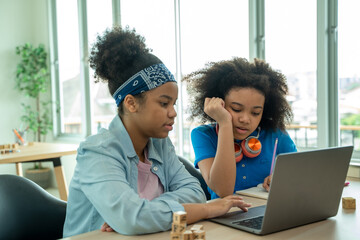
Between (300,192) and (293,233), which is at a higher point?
(300,192)

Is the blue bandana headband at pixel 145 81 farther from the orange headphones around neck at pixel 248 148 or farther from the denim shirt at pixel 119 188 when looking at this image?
the orange headphones around neck at pixel 248 148

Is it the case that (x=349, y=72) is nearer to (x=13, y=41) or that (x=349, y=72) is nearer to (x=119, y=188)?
(x=119, y=188)

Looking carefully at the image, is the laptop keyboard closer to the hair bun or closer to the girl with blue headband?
the girl with blue headband

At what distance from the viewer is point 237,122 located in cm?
168

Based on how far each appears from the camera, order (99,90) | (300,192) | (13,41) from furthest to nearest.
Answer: (13,41)
(99,90)
(300,192)

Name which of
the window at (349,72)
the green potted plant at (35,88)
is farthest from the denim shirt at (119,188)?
the green potted plant at (35,88)

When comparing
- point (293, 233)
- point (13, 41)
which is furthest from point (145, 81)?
point (13, 41)

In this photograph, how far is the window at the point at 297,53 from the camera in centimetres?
296

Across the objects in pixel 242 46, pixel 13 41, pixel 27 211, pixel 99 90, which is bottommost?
pixel 27 211

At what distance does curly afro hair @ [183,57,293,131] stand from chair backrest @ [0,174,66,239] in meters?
0.83

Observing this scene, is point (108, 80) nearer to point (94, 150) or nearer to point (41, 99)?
point (94, 150)

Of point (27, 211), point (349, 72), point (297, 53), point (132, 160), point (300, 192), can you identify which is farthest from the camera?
point (297, 53)

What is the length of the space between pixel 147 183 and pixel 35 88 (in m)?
4.69

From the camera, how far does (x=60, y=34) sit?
575 cm
